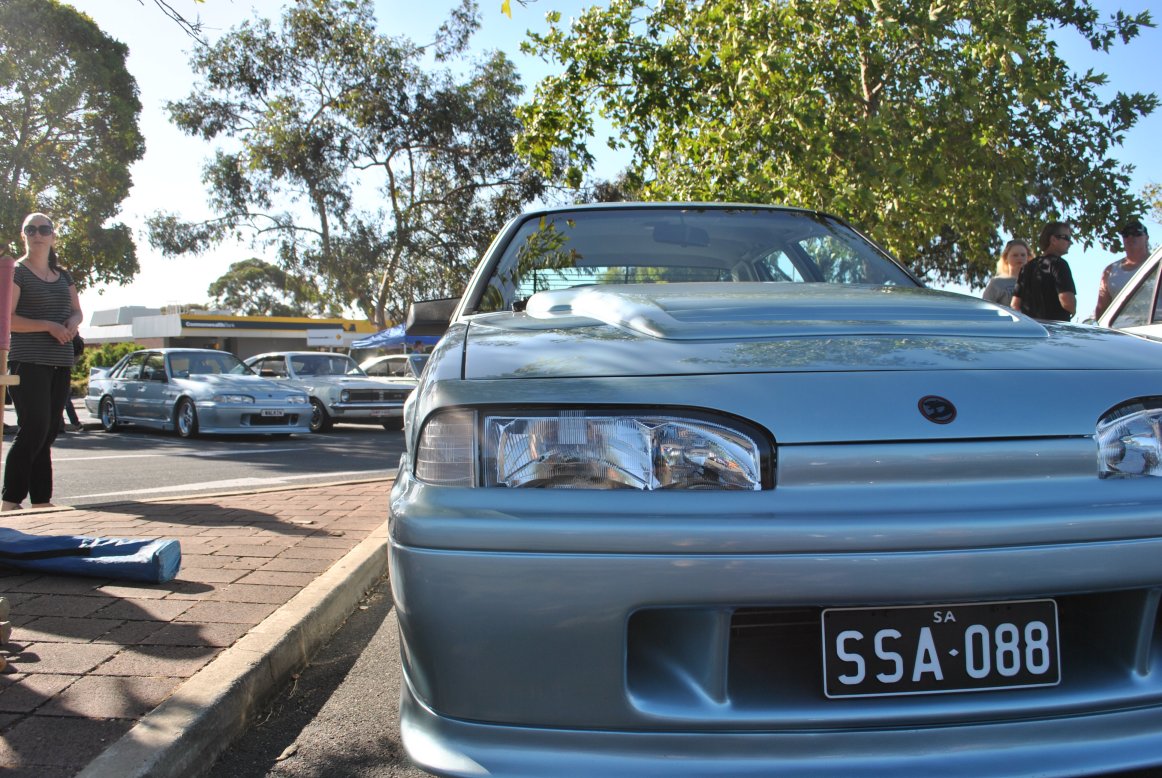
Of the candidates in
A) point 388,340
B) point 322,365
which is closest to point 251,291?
Result: point 388,340

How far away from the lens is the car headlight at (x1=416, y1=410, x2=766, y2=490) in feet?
5.28

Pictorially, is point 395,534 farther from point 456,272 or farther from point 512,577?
point 456,272

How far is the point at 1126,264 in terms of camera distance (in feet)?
20.6

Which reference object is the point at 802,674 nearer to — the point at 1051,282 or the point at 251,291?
the point at 1051,282

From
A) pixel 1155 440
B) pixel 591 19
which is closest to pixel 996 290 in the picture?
pixel 591 19

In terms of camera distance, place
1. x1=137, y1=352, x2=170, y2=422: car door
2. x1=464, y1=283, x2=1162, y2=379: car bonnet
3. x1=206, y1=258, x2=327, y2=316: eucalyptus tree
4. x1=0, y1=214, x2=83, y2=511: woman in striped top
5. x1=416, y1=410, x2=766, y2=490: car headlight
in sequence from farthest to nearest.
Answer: x1=206, y1=258, x2=327, y2=316: eucalyptus tree → x1=137, y1=352, x2=170, y2=422: car door → x1=0, y1=214, x2=83, y2=511: woman in striped top → x1=464, y1=283, x2=1162, y2=379: car bonnet → x1=416, y1=410, x2=766, y2=490: car headlight

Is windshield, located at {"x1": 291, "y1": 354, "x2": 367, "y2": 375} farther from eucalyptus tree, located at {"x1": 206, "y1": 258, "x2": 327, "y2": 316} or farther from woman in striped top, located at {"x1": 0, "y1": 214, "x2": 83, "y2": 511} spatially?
eucalyptus tree, located at {"x1": 206, "y1": 258, "x2": 327, "y2": 316}

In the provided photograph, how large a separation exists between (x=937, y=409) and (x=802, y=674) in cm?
52

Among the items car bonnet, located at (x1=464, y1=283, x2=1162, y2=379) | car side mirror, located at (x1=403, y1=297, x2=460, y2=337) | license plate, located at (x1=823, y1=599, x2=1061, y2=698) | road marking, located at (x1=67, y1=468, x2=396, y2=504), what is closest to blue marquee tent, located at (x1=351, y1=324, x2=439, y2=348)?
road marking, located at (x1=67, y1=468, x2=396, y2=504)

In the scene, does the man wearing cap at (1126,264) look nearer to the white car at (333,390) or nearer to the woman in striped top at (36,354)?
the woman in striped top at (36,354)

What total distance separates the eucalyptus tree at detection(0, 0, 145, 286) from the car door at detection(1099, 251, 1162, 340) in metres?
21.2

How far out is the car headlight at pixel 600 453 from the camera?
1608 millimetres

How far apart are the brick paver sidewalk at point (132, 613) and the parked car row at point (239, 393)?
7.31 metres

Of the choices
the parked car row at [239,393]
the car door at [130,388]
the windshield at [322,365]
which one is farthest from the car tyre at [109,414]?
the windshield at [322,365]
